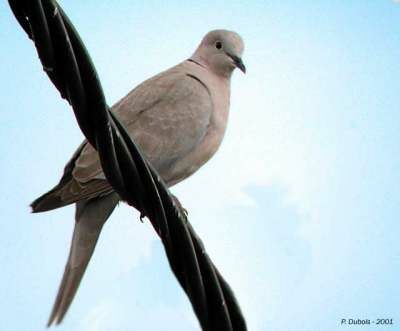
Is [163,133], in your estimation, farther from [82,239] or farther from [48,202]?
[48,202]

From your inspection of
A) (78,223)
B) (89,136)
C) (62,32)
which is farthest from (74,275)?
(62,32)

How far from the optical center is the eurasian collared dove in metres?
3.57

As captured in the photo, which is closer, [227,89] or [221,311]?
[221,311]

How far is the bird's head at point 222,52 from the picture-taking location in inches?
187

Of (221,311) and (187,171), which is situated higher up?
(187,171)

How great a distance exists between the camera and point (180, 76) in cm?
442

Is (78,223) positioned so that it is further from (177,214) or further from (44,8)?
(44,8)

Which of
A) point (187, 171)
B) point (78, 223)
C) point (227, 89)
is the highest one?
point (227, 89)

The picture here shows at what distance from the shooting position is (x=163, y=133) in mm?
4137

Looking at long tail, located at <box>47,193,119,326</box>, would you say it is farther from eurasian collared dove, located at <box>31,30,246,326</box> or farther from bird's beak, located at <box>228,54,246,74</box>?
bird's beak, located at <box>228,54,246,74</box>

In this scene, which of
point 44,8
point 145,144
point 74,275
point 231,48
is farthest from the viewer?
point 231,48

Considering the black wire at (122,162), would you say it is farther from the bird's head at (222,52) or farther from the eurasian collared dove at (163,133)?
the bird's head at (222,52)

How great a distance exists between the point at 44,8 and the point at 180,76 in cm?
278

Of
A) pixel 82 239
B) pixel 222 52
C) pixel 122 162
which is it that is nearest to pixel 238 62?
pixel 222 52
